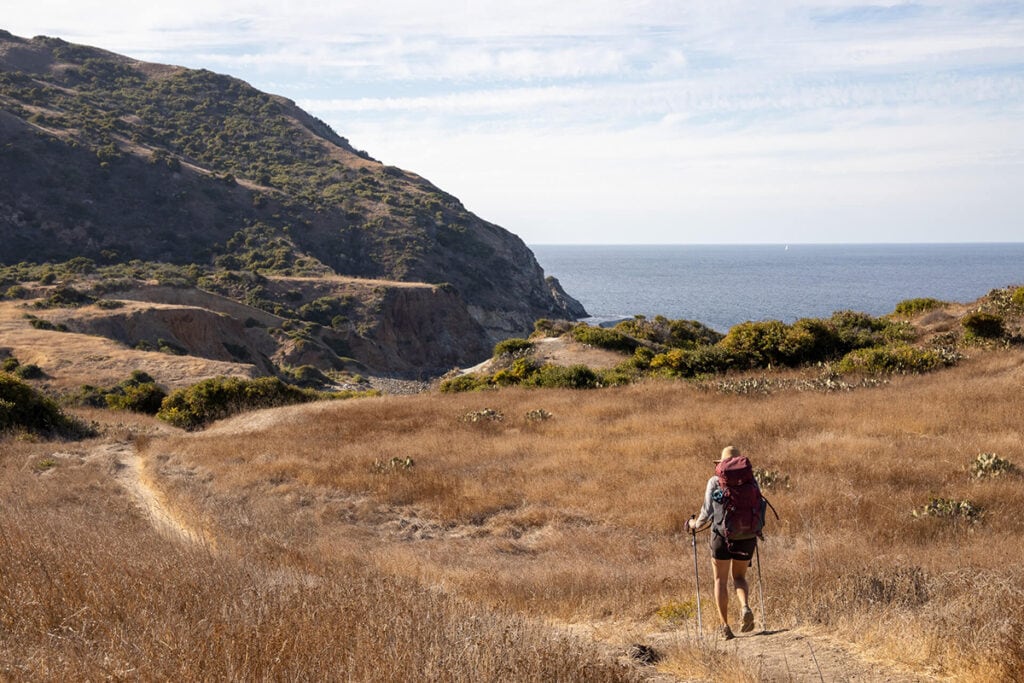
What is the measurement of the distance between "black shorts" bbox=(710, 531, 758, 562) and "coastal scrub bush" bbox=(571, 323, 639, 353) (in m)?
25.2

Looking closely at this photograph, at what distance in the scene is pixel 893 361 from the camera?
71.4 ft

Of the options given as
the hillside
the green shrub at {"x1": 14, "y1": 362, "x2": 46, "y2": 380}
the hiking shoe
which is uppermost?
the hillside

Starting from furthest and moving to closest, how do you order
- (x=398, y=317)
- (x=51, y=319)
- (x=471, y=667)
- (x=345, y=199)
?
(x=345, y=199)
(x=398, y=317)
(x=51, y=319)
(x=471, y=667)

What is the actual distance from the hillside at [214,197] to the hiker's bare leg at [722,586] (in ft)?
200

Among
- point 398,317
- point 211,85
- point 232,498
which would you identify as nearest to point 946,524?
point 232,498

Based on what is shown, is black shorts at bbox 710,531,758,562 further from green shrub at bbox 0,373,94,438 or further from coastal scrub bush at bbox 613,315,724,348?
coastal scrub bush at bbox 613,315,724,348

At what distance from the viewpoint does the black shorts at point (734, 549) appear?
7.48m

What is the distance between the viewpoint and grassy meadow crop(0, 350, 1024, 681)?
4.95 meters

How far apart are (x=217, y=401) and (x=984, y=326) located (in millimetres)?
24956

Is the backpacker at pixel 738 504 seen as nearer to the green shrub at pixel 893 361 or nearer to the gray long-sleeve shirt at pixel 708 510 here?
the gray long-sleeve shirt at pixel 708 510

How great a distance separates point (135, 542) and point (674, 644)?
521cm

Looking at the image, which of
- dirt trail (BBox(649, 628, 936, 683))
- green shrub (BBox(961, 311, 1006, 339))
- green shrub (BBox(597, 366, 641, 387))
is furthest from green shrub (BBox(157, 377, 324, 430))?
green shrub (BBox(961, 311, 1006, 339))

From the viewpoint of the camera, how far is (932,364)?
21078mm

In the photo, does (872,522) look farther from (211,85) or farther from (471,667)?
(211,85)
